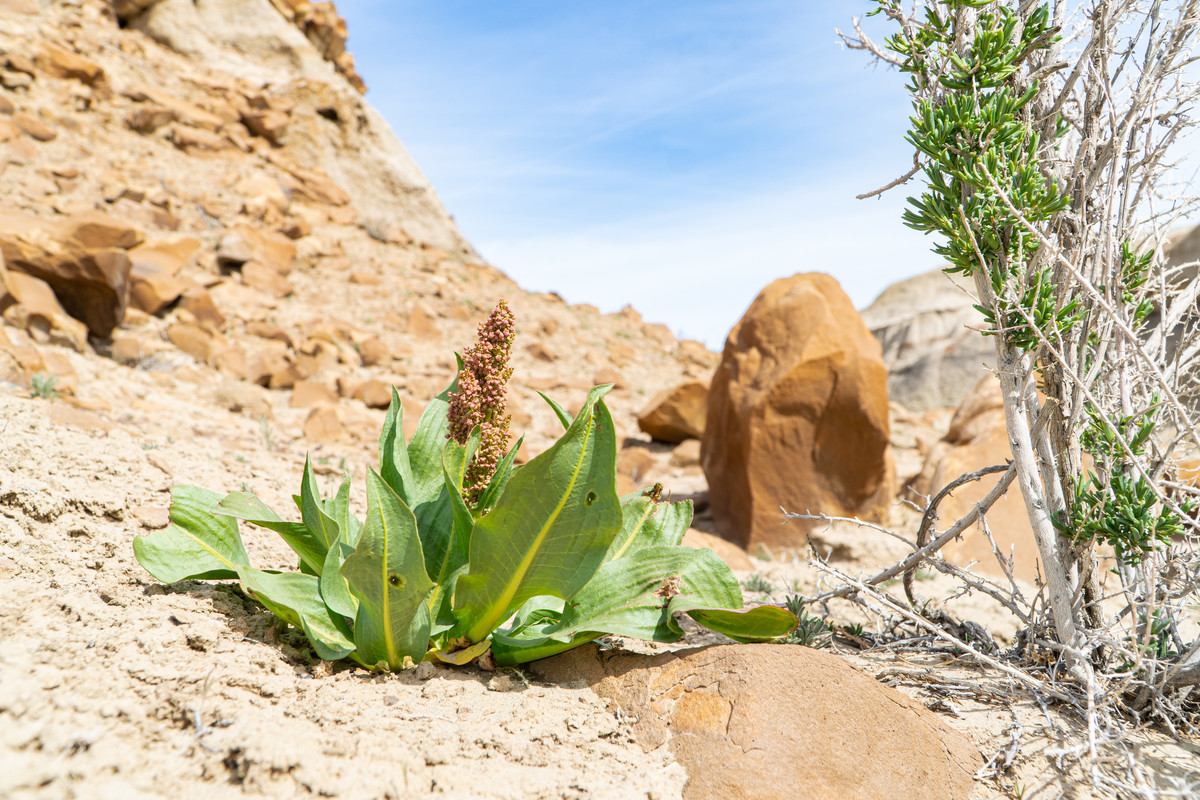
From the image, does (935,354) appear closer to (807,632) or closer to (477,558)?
(807,632)

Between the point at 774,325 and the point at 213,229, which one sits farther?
the point at 213,229

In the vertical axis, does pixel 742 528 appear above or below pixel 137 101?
below

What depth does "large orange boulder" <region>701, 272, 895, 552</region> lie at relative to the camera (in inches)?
236

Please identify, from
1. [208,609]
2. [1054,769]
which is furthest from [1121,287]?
[208,609]

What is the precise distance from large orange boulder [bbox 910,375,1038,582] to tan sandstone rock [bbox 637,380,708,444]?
2307mm

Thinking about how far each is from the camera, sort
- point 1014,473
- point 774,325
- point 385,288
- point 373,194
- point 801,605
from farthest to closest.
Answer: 1. point 373,194
2. point 385,288
3. point 774,325
4. point 801,605
5. point 1014,473

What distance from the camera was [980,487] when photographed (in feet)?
20.5

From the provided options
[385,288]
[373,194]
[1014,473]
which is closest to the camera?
[1014,473]

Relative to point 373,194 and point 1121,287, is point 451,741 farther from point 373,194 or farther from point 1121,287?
point 373,194

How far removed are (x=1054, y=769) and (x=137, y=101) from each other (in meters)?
13.6

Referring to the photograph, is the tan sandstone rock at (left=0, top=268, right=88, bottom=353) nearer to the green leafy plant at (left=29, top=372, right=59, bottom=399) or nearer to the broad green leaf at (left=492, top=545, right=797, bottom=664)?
the green leafy plant at (left=29, top=372, right=59, bottom=399)

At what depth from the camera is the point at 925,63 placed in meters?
2.22

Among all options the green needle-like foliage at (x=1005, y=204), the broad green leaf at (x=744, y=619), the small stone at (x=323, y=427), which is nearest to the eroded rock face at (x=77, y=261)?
the small stone at (x=323, y=427)

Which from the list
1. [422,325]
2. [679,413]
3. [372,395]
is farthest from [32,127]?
[679,413]
